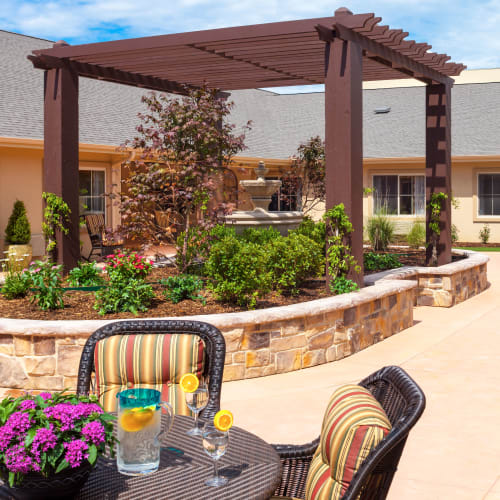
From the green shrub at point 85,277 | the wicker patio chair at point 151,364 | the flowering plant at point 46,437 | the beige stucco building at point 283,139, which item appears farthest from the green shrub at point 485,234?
the flowering plant at point 46,437

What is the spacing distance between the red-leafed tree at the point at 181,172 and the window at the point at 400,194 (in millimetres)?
12280

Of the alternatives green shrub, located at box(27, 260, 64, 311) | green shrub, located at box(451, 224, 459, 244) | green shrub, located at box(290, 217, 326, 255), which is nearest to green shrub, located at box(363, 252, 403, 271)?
green shrub, located at box(290, 217, 326, 255)

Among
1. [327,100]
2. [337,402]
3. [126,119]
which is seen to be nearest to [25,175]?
[126,119]

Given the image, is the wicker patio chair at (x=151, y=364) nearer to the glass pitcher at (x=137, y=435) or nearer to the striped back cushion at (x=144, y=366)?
the striped back cushion at (x=144, y=366)

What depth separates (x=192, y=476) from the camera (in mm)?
2881

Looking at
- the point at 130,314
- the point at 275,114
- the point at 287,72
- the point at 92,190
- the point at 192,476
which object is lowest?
the point at 192,476

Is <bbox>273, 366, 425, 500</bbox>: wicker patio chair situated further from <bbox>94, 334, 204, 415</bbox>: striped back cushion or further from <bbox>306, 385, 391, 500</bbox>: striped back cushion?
<bbox>94, 334, 204, 415</bbox>: striped back cushion

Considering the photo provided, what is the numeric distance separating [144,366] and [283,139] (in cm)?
2034

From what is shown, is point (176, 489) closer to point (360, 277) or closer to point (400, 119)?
point (360, 277)

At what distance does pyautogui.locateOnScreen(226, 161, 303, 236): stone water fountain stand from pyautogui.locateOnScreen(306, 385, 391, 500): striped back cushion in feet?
29.0

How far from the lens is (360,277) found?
8773 mm

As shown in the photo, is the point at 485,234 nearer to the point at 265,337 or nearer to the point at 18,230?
the point at 18,230

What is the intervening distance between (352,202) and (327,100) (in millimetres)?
1253

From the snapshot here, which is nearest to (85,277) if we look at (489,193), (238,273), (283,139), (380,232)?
(238,273)
